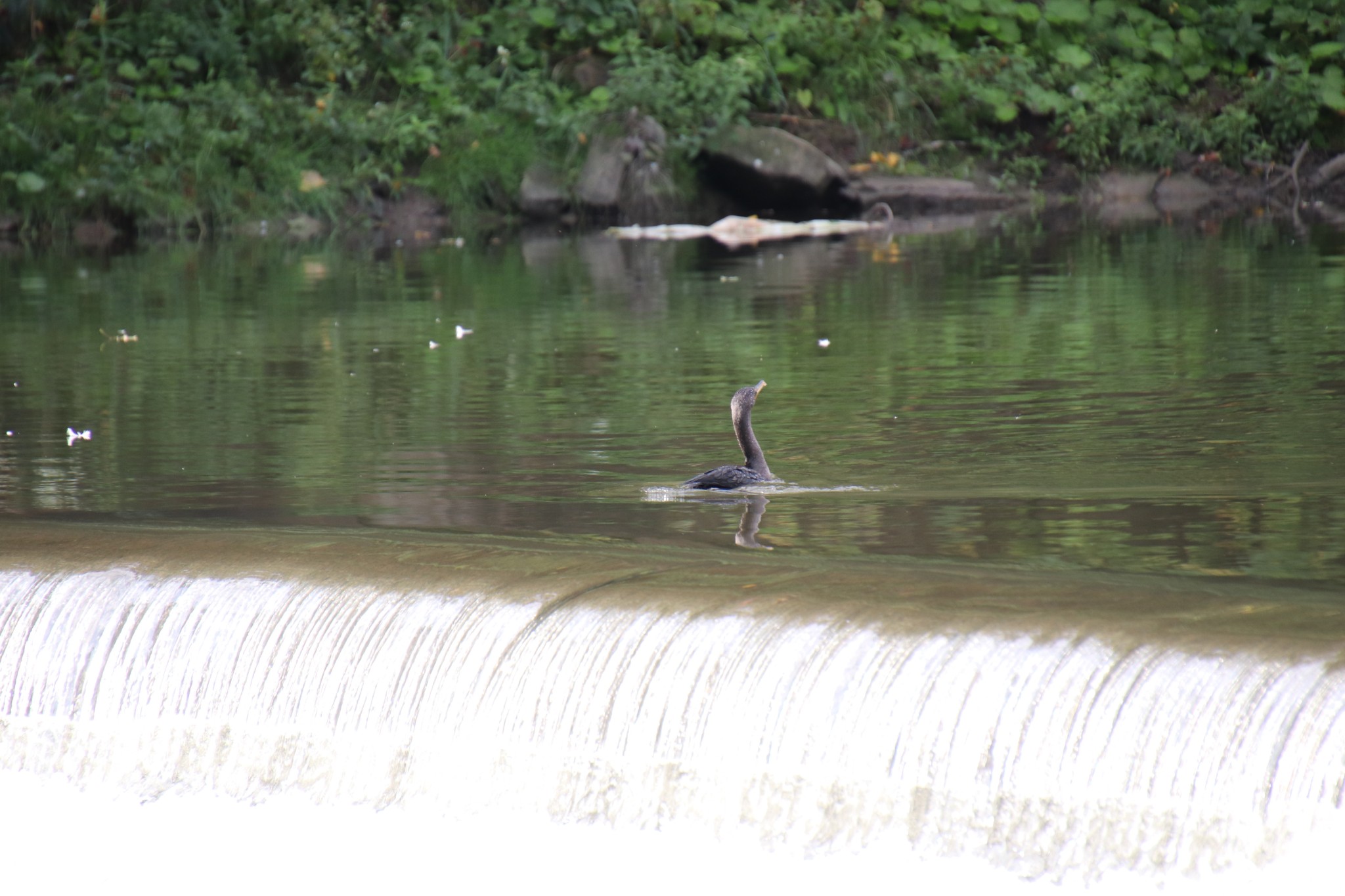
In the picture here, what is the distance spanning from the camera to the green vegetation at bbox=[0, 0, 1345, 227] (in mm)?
19359

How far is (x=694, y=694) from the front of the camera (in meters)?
4.03

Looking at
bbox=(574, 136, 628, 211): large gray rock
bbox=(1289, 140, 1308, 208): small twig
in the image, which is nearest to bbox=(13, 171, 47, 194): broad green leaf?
bbox=(574, 136, 628, 211): large gray rock

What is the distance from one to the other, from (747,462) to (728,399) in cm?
195

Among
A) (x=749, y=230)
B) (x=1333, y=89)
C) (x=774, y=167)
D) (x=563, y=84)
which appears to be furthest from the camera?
(x=563, y=84)

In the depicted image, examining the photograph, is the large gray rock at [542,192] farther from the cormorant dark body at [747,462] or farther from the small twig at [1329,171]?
the cormorant dark body at [747,462]

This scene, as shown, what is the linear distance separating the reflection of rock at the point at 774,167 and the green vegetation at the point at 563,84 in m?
0.31

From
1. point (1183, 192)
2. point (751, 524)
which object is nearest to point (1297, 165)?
point (1183, 192)

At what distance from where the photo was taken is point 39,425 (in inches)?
283

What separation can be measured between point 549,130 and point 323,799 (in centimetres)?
1599

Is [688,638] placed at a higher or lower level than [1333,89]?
lower

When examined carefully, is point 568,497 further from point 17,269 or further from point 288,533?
point 17,269

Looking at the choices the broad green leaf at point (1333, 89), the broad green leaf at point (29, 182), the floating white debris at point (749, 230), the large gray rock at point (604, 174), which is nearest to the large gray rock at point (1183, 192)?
the broad green leaf at point (1333, 89)

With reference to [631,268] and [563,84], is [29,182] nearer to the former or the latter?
[563,84]

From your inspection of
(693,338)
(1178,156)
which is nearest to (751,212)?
(1178,156)
